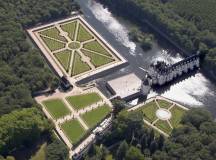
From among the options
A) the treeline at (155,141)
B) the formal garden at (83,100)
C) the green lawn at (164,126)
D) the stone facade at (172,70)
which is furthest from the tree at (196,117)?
the formal garden at (83,100)

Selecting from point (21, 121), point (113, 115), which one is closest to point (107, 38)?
point (113, 115)

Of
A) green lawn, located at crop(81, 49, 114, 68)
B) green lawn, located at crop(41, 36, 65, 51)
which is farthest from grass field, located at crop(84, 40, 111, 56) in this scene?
green lawn, located at crop(41, 36, 65, 51)

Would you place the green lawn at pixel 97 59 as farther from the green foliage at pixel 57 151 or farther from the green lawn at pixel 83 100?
the green foliage at pixel 57 151

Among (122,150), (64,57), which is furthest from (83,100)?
(122,150)

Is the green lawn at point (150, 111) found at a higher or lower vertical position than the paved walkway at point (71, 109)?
lower

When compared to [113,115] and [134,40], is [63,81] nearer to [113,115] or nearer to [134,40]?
[113,115]

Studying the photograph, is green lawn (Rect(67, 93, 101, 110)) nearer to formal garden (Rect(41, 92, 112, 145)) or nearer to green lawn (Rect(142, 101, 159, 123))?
formal garden (Rect(41, 92, 112, 145))
